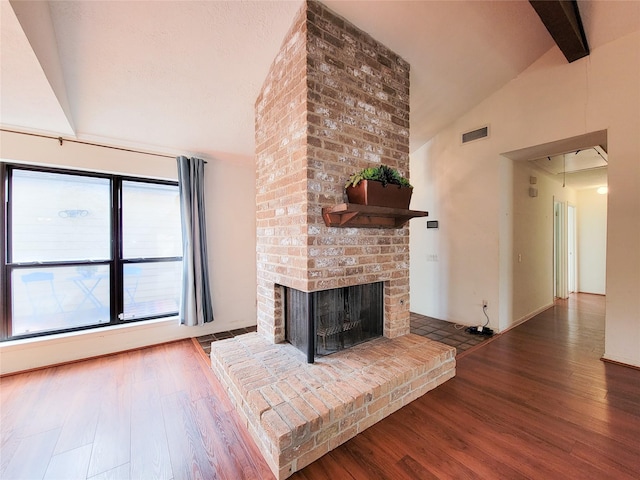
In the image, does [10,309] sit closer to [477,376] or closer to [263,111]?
[263,111]

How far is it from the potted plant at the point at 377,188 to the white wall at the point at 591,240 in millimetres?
6248

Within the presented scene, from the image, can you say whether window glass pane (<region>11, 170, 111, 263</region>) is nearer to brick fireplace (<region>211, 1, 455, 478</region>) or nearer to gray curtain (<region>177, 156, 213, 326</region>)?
gray curtain (<region>177, 156, 213, 326</region>)

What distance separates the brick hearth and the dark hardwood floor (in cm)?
9

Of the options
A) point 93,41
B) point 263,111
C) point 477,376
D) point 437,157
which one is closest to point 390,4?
point 263,111

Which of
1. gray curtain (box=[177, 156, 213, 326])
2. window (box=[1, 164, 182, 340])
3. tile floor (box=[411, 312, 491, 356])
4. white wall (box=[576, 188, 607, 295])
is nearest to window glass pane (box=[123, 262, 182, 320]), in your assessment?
window (box=[1, 164, 182, 340])

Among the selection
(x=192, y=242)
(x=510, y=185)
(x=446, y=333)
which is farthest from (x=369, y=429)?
(x=510, y=185)

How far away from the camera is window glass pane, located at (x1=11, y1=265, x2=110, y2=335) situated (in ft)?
8.86

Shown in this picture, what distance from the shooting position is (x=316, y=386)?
1764 mm

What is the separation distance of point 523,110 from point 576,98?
0.45m

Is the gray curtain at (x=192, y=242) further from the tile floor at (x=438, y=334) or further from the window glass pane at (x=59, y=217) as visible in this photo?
the window glass pane at (x=59, y=217)

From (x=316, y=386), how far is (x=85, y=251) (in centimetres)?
300

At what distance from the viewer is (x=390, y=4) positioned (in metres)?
1.99

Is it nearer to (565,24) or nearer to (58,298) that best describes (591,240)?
(565,24)

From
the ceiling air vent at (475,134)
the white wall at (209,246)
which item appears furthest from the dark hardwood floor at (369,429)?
the ceiling air vent at (475,134)
